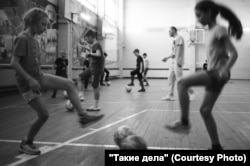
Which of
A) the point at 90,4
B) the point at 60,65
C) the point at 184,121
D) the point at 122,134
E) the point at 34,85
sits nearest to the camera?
the point at 184,121

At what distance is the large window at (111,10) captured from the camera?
23233 millimetres

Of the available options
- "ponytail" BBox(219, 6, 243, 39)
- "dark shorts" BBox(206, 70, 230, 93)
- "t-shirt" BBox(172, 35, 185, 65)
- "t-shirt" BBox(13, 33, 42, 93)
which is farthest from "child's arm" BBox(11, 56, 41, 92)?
"t-shirt" BBox(172, 35, 185, 65)

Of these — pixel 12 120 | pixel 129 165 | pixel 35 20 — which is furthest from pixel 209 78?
pixel 12 120

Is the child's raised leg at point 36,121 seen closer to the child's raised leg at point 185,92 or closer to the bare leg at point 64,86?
the bare leg at point 64,86

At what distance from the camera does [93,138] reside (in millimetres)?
4379

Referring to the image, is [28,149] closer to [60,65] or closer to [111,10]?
[60,65]

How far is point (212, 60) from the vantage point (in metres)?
3.05

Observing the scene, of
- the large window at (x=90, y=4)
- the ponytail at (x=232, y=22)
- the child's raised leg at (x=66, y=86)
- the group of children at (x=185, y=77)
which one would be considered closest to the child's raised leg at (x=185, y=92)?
the group of children at (x=185, y=77)

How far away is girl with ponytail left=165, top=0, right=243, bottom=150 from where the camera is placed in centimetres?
276

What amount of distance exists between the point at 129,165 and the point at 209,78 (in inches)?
43.7

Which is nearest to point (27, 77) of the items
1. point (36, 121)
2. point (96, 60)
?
point (36, 121)

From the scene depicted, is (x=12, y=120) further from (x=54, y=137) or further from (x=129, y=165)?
(x=129, y=165)

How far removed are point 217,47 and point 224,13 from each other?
360 mm

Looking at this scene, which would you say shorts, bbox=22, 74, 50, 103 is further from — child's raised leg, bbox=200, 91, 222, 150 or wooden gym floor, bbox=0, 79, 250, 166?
child's raised leg, bbox=200, 91, 222, 150
